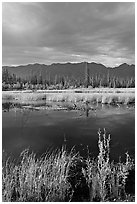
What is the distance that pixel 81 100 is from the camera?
806 inches

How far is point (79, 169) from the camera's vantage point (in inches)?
223

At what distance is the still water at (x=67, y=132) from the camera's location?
7.40m

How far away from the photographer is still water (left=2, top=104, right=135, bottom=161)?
24.3 feet

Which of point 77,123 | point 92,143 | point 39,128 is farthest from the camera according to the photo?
point 77,123

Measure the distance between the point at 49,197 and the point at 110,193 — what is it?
132 cm

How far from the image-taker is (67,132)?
9531mm

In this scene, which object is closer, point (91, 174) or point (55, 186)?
point (55, 186)

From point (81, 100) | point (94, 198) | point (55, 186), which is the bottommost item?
point (94, 198)

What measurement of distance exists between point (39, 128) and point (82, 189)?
589 centimetres

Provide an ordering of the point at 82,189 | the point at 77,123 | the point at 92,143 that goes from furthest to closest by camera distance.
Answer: the point at 77,123, the point at 92,143, the point at 82,189

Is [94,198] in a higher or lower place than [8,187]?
lower

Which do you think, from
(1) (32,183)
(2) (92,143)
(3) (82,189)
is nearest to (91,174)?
(3) (82,189)

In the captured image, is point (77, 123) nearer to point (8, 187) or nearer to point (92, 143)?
point (92, 143)

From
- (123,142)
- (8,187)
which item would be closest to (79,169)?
(8,187)
